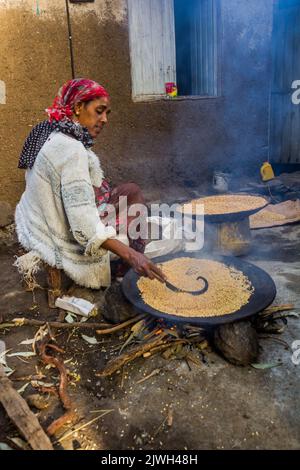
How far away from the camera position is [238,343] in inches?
96.5

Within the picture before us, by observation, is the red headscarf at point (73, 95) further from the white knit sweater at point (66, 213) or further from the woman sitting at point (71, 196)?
the white knit sweater at point (66, 213)

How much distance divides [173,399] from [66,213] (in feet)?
4.82

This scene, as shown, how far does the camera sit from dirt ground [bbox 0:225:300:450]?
2.04 metres

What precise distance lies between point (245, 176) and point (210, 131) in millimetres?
1037

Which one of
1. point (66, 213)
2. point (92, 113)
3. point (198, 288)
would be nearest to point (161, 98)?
point (92, 113)

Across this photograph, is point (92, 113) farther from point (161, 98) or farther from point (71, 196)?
point (161, 98)

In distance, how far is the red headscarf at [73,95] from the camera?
2.90 metres

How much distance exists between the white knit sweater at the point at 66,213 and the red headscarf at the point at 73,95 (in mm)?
183

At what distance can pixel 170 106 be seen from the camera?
5832 mm

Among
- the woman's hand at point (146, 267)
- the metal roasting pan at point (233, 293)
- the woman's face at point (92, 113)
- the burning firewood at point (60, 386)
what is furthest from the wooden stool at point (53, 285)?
the woman's face at point (92, 113)

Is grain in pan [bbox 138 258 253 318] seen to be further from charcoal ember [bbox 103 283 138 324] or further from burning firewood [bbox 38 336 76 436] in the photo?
burning firewood [bbox 38 336 76 436]

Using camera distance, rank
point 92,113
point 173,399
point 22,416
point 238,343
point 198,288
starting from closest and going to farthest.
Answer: point 22,416 → point 173,399 → point 238,343 → point 198,288 → point 92,113
